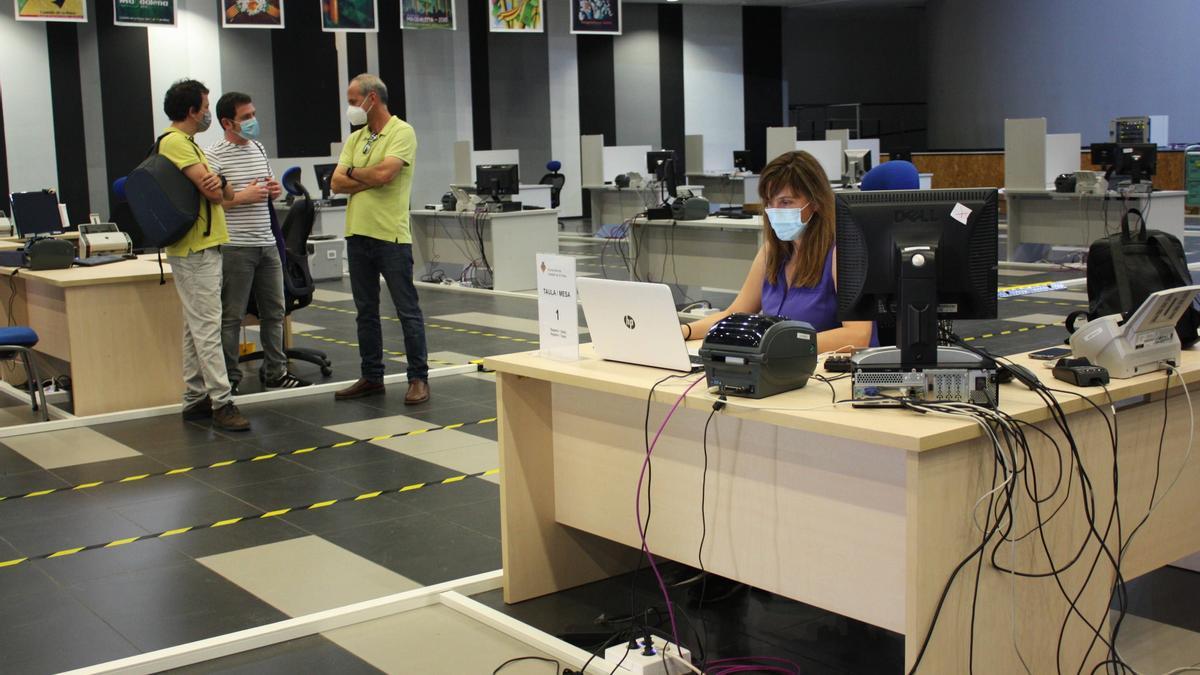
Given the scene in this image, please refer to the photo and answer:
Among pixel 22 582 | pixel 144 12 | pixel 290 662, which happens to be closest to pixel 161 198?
pixel 22 582

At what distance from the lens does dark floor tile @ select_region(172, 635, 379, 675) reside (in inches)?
125

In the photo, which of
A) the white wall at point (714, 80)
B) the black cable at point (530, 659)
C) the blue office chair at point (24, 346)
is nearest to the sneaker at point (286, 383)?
the blue office chair at point (24, 346)

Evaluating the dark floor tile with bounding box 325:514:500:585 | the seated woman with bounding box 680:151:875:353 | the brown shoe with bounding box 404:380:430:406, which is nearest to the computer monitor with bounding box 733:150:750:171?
the brown shoe with bounding box 404:380:430:406

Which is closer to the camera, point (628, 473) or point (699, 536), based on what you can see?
point (699, 536)

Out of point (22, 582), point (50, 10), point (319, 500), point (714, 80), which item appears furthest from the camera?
point (714, 80)

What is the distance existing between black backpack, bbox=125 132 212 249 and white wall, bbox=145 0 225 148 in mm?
10570

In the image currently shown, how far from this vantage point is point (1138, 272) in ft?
10.8

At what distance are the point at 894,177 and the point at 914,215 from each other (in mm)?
1718

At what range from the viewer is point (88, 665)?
3211 millimetres

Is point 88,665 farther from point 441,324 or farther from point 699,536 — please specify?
point 441,324

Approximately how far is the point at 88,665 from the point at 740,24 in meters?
21.2

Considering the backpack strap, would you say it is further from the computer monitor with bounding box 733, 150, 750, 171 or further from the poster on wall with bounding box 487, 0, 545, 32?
the computer monitor with bounding box 733, 150, 750, 171

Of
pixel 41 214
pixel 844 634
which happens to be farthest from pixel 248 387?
pixel 844 634

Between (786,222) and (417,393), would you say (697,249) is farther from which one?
(786,222)
